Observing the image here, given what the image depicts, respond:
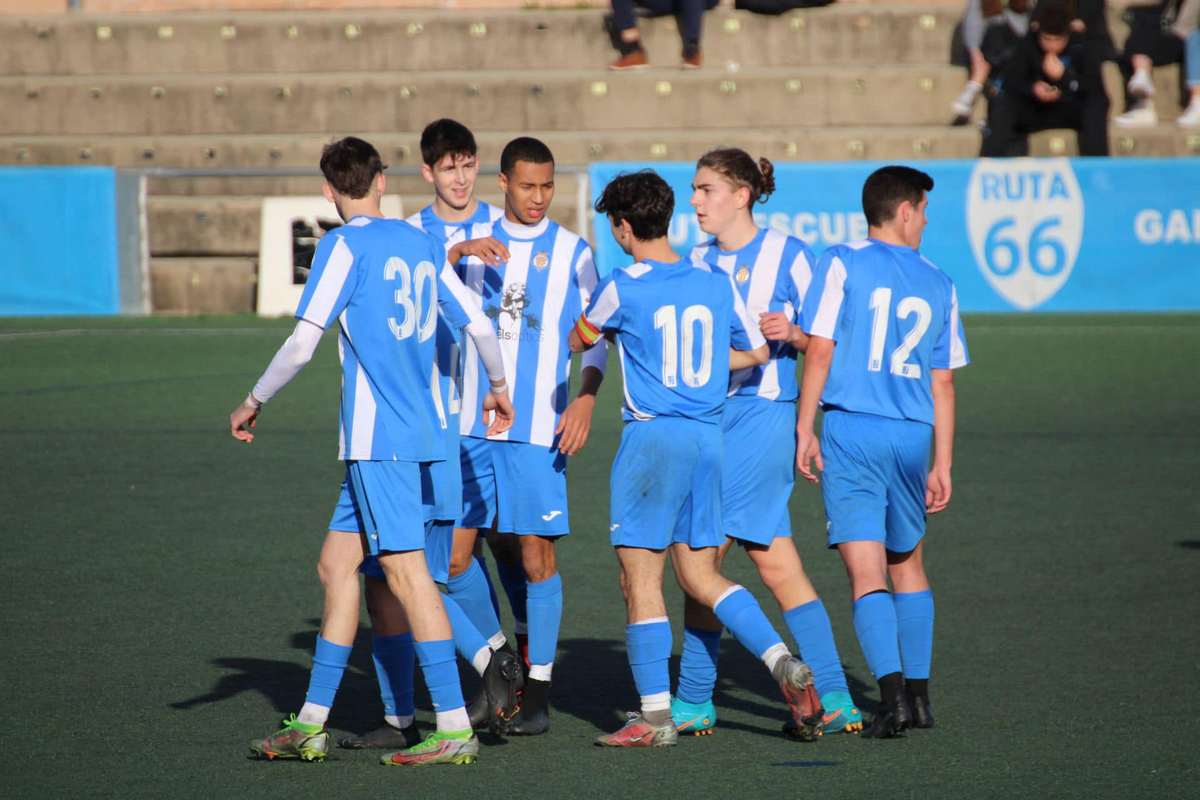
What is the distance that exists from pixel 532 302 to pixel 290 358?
1.17m

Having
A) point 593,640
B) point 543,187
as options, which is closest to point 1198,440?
point 593,640

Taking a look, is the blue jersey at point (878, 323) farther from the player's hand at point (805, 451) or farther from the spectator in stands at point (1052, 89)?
the spectator in stands at point (1052, 89)

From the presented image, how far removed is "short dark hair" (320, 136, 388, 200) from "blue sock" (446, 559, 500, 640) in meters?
1.42

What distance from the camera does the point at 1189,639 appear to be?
640cm

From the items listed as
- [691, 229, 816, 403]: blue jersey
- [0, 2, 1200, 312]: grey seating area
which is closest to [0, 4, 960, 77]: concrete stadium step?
[0, 2, 1200, 312]: grey seating area

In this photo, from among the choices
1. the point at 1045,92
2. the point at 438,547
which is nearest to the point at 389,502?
the point at 438,547

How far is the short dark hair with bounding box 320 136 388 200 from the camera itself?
16.1ft

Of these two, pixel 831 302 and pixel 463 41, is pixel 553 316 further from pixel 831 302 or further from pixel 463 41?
pixel 463 41

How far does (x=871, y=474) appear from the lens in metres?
5.34

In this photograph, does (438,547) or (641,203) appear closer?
(641,203)

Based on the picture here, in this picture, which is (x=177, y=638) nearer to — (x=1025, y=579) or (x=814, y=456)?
(x=814, y=456)

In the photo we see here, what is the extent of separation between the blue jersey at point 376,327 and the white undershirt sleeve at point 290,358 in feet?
0.15

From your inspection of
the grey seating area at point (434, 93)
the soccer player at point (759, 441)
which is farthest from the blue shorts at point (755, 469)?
the grey seating area at point (434, 93)

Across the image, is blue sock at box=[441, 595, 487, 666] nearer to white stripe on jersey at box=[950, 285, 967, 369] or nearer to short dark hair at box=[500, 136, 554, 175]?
short dark hair at box=[500, 136, 554, 175]
